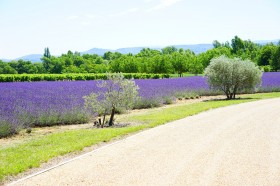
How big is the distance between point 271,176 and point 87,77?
41.3 metres

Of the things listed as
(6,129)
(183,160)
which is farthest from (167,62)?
(183,160)

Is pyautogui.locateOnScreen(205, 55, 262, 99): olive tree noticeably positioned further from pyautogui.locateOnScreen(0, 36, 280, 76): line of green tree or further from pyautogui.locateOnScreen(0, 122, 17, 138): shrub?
pyautogui.locateOnScreen(0, 36, 280, 76): line of green tree

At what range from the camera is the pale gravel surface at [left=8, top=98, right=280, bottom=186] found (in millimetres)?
6117

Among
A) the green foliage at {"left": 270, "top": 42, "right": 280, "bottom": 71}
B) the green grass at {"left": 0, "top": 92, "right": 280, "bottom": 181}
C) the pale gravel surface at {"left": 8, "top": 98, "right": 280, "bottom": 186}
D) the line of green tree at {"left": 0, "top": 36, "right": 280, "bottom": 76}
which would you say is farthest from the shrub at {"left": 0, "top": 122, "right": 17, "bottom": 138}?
the green foliage at {"left": 270, "top": 42, "right": 280, "bottom": 71}

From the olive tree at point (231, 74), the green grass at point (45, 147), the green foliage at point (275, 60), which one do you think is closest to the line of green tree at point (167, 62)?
the green foliage at point (275, 60)

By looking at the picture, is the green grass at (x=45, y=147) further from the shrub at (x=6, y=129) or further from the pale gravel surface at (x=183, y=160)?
the shrub at (x=6, y=129)

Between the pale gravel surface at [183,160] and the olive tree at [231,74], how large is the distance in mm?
12414

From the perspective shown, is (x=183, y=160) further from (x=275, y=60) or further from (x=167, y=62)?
(x=275, y=60)

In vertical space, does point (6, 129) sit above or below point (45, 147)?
above

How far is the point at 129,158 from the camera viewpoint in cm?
767

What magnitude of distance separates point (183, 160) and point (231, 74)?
17.2 meters

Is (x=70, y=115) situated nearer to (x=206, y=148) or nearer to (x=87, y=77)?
(x=206, y=148)

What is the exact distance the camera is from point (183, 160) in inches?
290

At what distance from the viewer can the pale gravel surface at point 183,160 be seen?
612 centimetres
